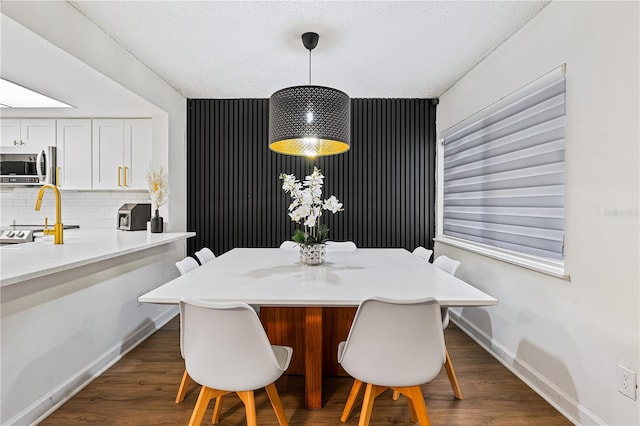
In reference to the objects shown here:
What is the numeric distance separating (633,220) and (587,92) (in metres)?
0.75

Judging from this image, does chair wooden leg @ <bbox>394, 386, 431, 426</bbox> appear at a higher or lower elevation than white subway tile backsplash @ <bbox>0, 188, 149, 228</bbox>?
lower

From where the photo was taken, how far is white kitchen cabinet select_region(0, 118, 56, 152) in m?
3.78

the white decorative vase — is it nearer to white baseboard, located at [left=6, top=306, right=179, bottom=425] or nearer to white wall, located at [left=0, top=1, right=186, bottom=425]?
white wall, located at [left=0, top=1, right=186, bottom=425]

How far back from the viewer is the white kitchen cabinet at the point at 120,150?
3.79 m

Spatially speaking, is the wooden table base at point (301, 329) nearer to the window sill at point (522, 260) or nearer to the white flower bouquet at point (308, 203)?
the white flower bouquet at point (308, 203)

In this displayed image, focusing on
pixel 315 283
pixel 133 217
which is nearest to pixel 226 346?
pixel 315 283

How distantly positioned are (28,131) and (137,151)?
1251 mm

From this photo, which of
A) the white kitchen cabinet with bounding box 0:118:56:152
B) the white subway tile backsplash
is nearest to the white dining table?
the white subway tile backsplash

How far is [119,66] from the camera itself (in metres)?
2.80

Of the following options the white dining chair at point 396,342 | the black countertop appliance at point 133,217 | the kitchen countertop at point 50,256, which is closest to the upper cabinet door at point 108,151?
the black countertop appliance at point 133,217

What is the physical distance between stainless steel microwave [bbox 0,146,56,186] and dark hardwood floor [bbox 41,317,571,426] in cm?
239

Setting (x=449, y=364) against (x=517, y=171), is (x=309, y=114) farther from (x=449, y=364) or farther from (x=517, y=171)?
(x=449, y=364)

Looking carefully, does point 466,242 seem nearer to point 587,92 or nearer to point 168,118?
point 587,92

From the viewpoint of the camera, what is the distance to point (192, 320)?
143 centimetres
